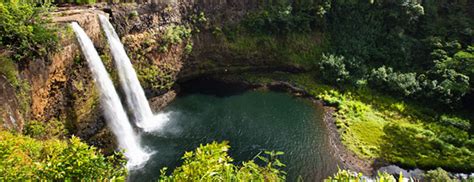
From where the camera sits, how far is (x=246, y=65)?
1143 inches

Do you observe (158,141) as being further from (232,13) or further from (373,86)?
(373,86)

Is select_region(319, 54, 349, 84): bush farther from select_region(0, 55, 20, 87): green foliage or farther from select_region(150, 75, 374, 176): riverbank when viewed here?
select_region(0, 55, 20, 87): green foliage

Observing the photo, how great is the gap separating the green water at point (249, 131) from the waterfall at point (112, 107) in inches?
31.9

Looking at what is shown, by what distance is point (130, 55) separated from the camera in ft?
72.2

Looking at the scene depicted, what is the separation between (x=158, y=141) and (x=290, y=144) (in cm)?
816

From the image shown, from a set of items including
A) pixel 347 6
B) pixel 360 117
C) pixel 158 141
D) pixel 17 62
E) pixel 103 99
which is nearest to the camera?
pixel 17 62

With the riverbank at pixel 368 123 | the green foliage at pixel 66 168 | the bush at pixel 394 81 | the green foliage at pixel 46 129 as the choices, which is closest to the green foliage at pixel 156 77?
the riverbank at pixel 368 123

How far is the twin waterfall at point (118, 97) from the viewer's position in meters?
17.6

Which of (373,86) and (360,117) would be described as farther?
(373,86)

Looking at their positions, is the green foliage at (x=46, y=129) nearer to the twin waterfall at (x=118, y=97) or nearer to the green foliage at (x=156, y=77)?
the twin waterfall at (x=118, y=97)

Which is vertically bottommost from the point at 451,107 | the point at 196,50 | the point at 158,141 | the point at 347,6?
the point at 158,141

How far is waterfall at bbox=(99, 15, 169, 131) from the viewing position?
19.6m

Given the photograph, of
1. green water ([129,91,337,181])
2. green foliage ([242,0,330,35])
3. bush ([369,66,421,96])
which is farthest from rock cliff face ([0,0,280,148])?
bush ([369,66,421,96])

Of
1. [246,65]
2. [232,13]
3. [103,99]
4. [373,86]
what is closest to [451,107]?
[373,86]
